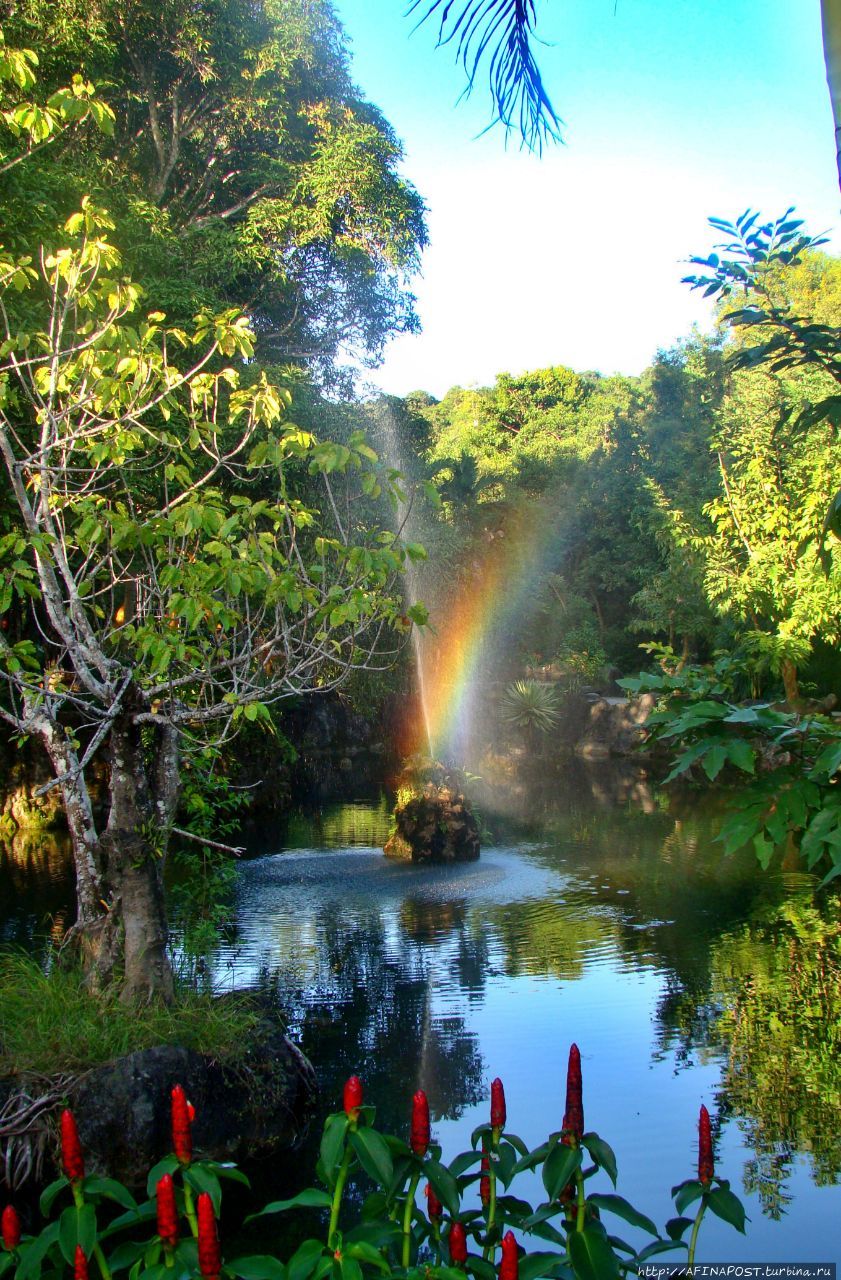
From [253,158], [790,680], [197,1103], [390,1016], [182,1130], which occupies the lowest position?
[390,1016]

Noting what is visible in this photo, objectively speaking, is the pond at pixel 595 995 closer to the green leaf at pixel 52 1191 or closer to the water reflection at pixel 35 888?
the water reflection at pixel 35 888

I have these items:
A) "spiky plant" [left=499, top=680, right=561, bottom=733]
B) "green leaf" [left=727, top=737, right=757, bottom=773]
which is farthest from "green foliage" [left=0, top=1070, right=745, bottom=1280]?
"spiky plant" [left=499, top=680, right=561, bottom=733]

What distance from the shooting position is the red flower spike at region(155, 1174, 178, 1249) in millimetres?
1715

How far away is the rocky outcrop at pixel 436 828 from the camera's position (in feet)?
39.8

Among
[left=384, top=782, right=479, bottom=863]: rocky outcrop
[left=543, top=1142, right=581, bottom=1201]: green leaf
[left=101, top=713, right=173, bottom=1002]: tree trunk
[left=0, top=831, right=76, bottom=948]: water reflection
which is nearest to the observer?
[left=543, top=1142, right=581, bottom=1201]: green leaf

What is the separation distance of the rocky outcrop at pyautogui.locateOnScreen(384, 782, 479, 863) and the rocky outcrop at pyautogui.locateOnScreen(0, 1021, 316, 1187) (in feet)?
21.9

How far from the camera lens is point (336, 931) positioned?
30.0 ft

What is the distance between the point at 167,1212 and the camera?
5.69 ft

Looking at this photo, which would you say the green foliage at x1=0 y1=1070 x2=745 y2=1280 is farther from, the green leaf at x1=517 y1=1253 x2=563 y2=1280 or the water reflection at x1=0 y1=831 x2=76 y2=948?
the water reflection at x1=0 y1=831 x2=76 y2=948

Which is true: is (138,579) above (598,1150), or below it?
above

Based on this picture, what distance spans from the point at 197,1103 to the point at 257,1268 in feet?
10.7

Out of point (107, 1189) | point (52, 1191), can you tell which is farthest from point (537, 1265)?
point (52, 1191)

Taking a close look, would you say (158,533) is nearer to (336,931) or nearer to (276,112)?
(336,931)

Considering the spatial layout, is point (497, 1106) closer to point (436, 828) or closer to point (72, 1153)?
point (72, 1153)
